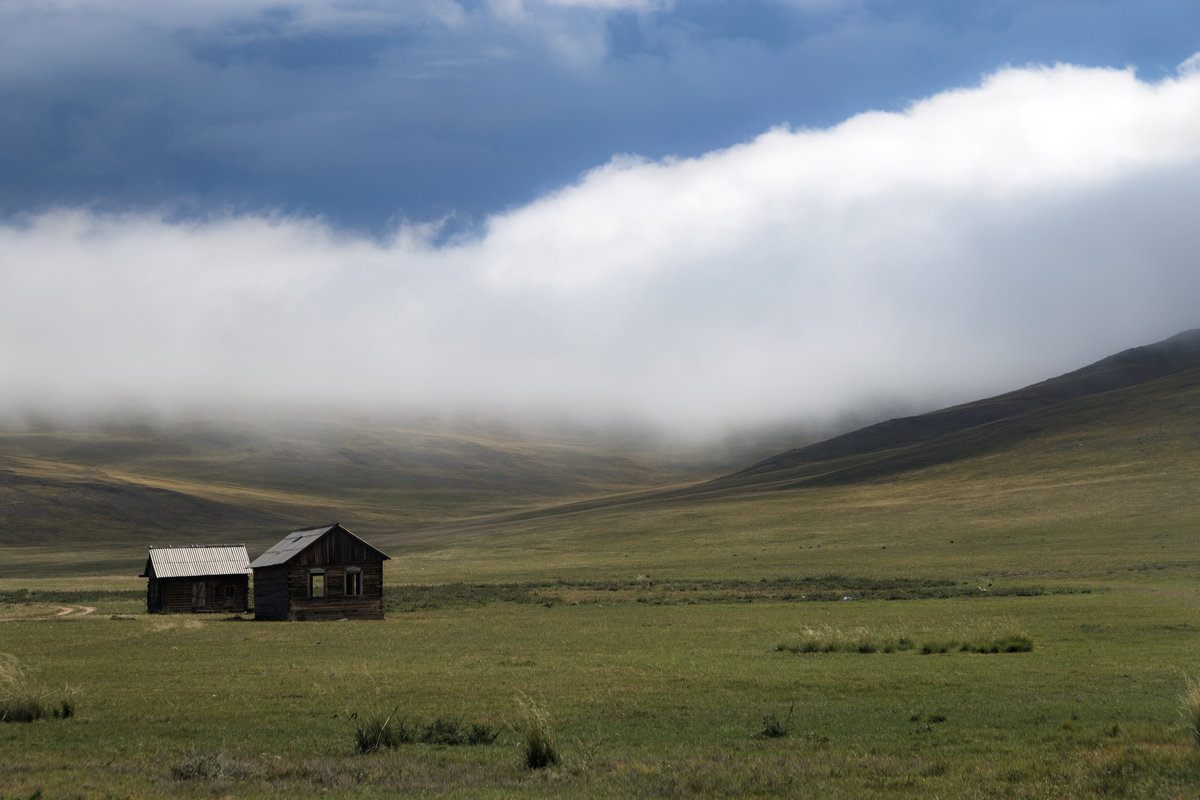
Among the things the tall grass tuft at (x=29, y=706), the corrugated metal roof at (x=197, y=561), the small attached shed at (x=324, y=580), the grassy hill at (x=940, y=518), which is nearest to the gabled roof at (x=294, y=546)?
the small attached shed at (x=324, y=580)

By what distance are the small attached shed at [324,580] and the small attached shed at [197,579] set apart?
7.85 meters

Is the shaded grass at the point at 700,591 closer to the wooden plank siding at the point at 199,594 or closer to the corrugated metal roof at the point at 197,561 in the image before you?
the wooden plank siding at the point at 199,594

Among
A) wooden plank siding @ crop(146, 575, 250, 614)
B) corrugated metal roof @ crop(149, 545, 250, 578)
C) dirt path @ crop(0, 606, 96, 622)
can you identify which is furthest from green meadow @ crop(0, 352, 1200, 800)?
corrugated metal roof @ crop(149, 545, 250, 578)

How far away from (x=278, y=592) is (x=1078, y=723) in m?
43.4

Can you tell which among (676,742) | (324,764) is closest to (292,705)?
(324,764)

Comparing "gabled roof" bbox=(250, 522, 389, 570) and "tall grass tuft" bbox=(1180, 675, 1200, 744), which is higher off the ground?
"tall grass tuft" bbox=(1180, 675, 1200, 744)

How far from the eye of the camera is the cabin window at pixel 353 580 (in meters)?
52.0

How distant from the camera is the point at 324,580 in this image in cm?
5138

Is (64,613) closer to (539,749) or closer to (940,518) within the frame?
(539,749)

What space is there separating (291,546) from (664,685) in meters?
36.4

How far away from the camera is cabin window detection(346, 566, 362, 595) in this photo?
2047 inches

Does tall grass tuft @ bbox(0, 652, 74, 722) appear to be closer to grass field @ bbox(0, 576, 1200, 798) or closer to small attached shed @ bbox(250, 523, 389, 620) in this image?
grass field @ bbox(0, 576, 1200, 798)

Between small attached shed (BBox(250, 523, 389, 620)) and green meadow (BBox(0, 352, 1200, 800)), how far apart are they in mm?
1987

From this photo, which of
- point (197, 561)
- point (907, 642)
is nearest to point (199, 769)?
point (907, 642)
